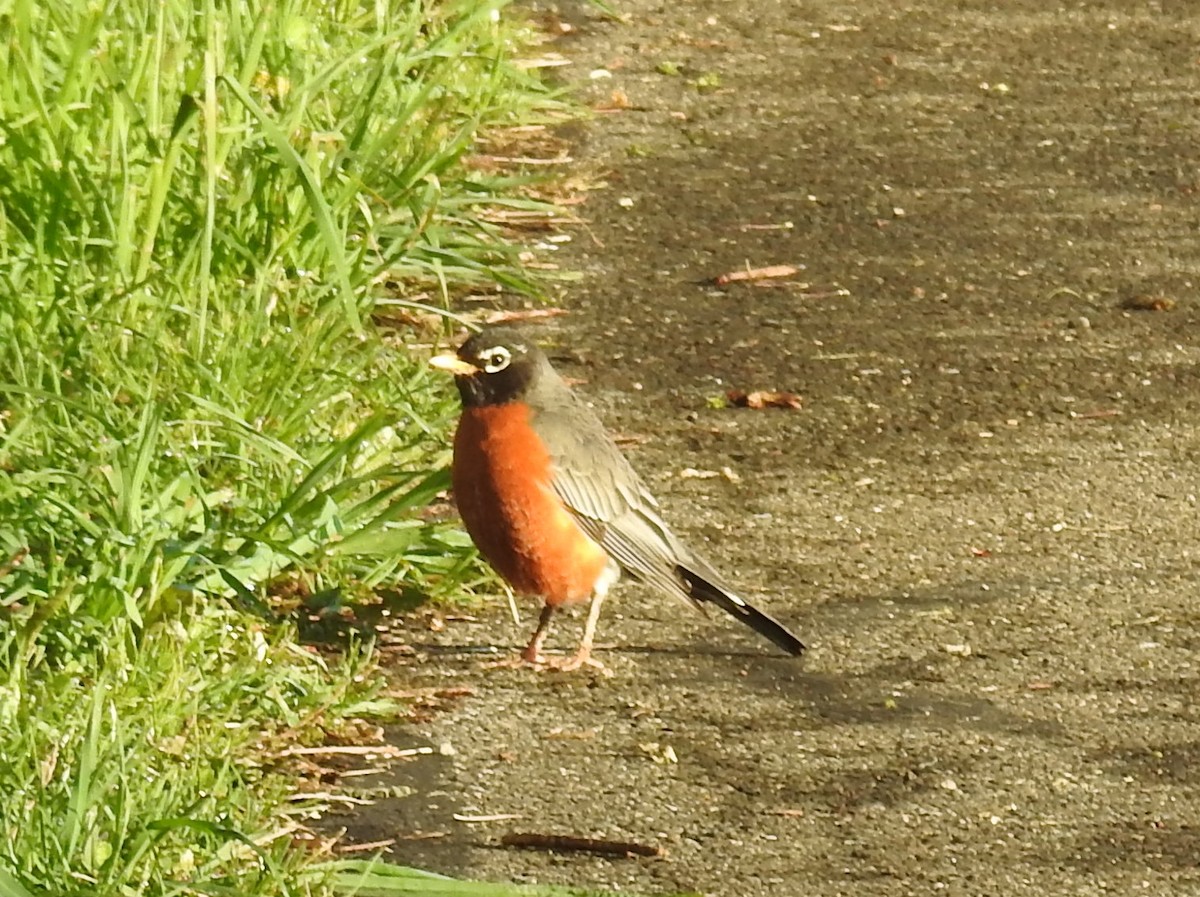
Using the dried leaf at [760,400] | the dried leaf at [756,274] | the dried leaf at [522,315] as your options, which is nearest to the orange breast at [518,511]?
the dried leaf at [760,400]

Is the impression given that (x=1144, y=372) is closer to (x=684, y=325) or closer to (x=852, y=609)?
(x=684, y=325)

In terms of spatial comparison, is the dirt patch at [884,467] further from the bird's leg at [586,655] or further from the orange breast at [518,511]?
the orange breast at [518,511]

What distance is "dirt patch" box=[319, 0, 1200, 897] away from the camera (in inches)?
161

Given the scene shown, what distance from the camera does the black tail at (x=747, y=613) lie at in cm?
471

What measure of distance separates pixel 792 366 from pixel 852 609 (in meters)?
1.38

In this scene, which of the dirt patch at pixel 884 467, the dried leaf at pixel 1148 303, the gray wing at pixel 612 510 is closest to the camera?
the dirt patch at pixel 884 467

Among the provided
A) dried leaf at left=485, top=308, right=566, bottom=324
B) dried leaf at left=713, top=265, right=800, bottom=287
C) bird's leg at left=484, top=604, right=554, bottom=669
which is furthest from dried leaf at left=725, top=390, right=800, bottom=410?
bird's leg at left=484, top=604, right=554, bottom=669

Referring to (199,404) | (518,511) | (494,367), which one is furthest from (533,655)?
(199,404)

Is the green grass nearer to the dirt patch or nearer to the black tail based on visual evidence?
the dirt patch

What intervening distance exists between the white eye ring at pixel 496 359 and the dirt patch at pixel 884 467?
55 cm

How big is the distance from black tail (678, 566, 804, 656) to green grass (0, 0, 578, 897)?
1.65 feet

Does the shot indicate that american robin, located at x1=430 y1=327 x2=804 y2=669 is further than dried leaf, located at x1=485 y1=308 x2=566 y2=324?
No

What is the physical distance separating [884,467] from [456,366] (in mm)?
1285

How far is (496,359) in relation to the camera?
16.2 ft
